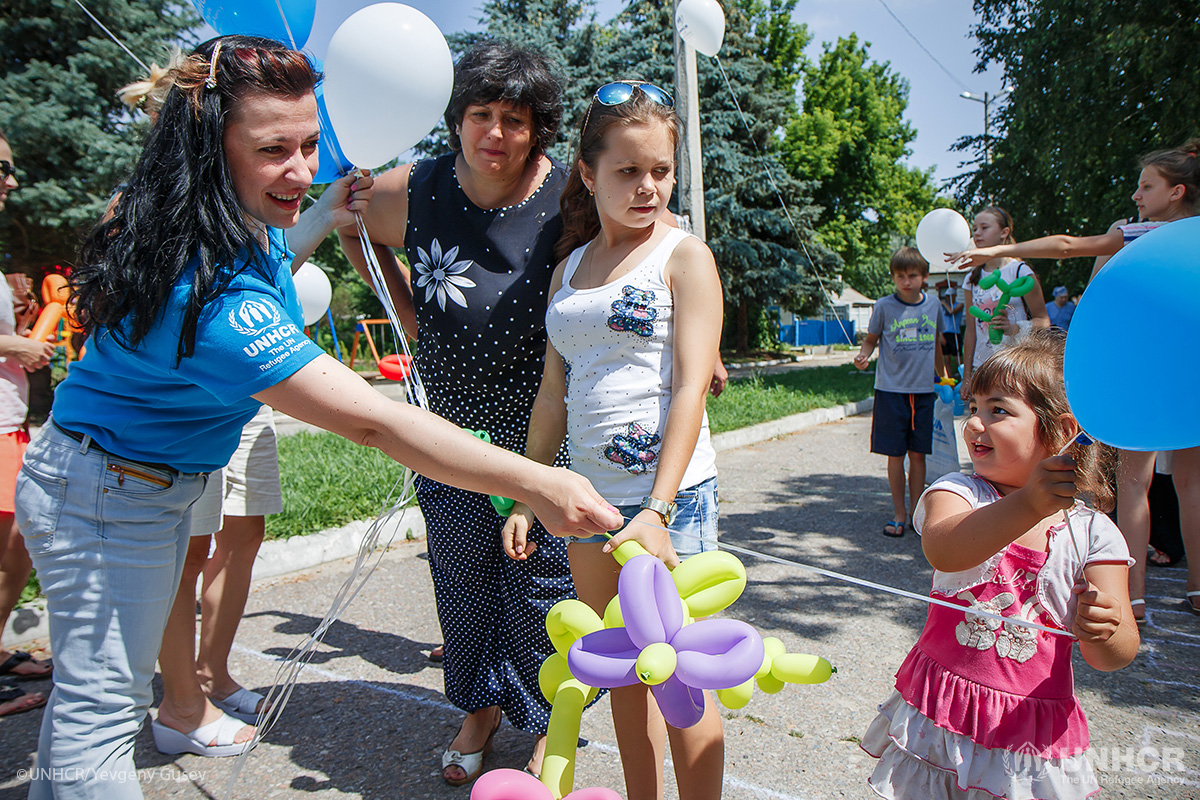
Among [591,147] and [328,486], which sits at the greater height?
[591,147]

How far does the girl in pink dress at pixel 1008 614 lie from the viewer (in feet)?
5.31

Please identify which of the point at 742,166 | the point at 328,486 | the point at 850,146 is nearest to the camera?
the point at 328,486

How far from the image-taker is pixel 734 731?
106 inches

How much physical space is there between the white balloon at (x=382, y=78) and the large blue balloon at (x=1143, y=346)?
1.93 meters

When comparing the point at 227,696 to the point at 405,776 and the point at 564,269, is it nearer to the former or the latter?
the point at 405,776

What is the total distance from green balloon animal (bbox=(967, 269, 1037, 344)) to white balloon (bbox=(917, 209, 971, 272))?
19.0 inches

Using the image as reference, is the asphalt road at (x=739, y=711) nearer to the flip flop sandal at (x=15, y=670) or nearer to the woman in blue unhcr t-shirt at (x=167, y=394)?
the flip flop sandal at (x=15, y=670)

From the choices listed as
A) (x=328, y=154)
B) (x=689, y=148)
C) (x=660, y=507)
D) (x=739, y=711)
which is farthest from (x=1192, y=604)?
(x=689, y=148)

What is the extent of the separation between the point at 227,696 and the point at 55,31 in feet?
39.9

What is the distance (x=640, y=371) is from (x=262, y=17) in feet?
5.81

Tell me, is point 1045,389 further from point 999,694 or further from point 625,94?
point 625,94

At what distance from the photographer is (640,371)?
76.7 inches

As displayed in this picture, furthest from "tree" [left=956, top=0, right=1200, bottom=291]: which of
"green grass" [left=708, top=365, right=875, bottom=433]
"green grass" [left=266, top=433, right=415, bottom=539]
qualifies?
"green grass" [left=266, top=433, right=415, bottom=539]

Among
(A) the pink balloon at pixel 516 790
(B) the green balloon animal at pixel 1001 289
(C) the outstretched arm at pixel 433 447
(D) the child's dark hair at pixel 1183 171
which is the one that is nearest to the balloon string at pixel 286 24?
(C) the outstretched arm at pixel 433 447
